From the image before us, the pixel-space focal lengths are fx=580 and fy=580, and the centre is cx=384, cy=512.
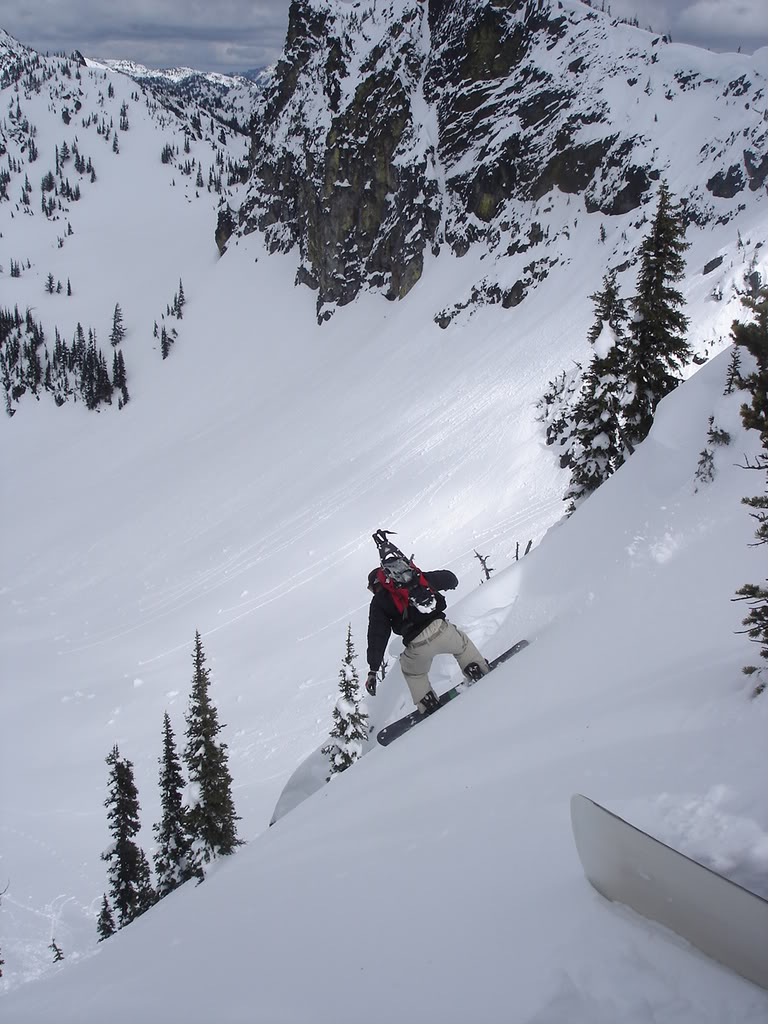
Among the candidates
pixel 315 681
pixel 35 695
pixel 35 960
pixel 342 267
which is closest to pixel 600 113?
pixel 342 267

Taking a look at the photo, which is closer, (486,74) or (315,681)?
(315,681)

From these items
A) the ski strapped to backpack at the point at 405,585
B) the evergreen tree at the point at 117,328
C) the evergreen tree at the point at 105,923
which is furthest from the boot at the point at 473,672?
the evergreen tree at the point at 117,328

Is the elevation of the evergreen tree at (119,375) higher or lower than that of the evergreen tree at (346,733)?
higher

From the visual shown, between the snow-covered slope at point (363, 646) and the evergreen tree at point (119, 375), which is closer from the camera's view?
the snow-covered slope at point (363, 646)

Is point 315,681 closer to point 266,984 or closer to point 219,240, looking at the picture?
point 266,984

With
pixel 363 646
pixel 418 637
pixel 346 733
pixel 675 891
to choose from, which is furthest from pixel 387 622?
pixel 363 646

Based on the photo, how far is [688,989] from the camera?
6.52 feet

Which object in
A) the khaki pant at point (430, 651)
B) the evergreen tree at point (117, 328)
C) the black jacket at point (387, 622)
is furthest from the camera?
the evergreen tree at point (117, 328)

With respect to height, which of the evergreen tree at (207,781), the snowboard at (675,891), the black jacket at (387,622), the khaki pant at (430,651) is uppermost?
the evergreen tree at (207,781)

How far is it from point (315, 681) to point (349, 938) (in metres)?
21.2

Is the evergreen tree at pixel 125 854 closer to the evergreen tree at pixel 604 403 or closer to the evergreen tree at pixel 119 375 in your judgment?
the evergreen tree at pixel 604 403

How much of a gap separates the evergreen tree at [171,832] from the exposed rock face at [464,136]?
140 feet

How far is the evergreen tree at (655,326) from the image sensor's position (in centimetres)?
1466

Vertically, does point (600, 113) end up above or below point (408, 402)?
above
